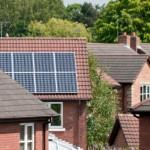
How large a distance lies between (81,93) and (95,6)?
112034 mm

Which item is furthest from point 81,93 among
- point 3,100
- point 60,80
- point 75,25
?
point 75,25

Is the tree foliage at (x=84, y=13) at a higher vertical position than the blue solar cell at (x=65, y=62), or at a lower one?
higher

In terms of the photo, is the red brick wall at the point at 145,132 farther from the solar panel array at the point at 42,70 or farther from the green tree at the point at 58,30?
the green tree at the point at 58,30

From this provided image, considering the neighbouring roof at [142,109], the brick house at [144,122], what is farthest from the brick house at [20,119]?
the brick house at [144,122]

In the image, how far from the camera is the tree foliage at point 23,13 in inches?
4877

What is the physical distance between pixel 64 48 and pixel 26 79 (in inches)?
141

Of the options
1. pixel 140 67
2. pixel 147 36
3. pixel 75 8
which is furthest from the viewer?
pixel 75 8

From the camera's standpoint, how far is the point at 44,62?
136 ft

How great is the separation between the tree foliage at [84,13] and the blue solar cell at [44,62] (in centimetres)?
10044

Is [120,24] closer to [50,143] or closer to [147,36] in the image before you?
[147,36]

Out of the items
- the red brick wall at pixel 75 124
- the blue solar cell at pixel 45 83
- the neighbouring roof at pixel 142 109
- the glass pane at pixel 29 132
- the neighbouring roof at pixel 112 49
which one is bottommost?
the red brick wall at pixel 75 124

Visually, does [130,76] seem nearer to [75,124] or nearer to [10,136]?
[75,124]

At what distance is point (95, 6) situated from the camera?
15175 centimetres

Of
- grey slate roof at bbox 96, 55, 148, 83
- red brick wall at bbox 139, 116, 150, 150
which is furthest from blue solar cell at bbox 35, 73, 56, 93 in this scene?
grey slate roof at bbox 96, 55, 148, 83
